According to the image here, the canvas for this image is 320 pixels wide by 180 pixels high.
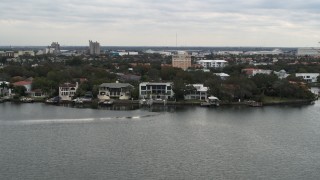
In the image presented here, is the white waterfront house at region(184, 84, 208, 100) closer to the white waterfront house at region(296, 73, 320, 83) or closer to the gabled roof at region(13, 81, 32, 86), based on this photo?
the gabled roof at region(13, 81, 32, 86)

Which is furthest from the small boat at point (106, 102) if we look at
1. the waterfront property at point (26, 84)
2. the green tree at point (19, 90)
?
the waterfront property at point (26, 84)

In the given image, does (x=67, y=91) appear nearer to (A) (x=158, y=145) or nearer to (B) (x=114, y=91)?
(B) (x=114, y=91)

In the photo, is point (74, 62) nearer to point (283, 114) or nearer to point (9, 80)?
point (9, 80)

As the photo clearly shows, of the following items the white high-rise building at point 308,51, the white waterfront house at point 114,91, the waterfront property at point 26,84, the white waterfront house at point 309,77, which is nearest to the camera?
the white waterfront house at point 114,91

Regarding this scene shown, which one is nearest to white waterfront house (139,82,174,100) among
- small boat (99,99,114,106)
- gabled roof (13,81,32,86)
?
small boat (99,99,114,106)

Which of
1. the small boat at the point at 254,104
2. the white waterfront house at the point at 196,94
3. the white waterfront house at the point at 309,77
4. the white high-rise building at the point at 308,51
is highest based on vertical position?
the white high-rise building at the point at 308,51

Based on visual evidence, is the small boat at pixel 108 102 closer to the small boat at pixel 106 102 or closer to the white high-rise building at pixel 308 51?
the small boat at pixel 106 102

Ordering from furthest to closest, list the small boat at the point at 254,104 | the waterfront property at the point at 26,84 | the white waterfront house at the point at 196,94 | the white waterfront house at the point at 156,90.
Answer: the waterfront property at the point at 26,84 < the white waterfront house at the point at 156,90 < the white waterfront house at the point at 196,94 < the small boat at the point at 254,104
